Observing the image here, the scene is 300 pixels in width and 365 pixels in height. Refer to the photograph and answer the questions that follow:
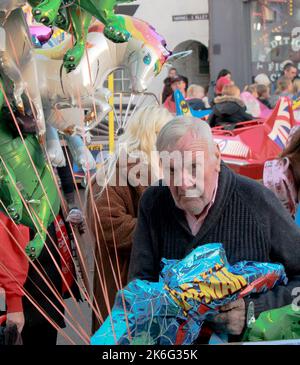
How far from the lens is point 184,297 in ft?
6.13

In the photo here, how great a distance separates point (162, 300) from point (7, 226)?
39.7 inches

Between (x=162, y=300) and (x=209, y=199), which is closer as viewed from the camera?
(x=162, y=300)

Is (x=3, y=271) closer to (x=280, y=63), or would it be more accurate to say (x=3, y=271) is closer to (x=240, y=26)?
(x=280, y=63)

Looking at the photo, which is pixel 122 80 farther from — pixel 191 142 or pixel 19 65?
pixel 191 142

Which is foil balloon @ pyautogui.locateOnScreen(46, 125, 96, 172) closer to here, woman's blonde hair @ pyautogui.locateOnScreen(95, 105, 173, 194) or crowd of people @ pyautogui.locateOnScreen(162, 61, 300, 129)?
woman's blonde hair @ pyautogui.locateOnScreen(95, 105, 173, 194)

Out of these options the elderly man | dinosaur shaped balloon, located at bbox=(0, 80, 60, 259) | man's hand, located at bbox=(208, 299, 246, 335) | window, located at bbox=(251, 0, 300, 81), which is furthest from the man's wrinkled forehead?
window, located at bbox=(251, 0, 300, 81)

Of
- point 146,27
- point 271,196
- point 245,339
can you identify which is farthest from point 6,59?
point 245,339

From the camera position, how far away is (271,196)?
2.13m

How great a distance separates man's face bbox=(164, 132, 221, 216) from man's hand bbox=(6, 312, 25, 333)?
1004 mm

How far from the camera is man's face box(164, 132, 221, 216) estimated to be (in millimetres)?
2037

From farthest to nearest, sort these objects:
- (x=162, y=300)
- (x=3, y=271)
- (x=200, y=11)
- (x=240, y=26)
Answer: (x=240, y=26) < (x=200, y=11) < (x=3, y=271) < (x=162, y=300)

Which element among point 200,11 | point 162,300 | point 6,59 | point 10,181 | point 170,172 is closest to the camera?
point 162,300

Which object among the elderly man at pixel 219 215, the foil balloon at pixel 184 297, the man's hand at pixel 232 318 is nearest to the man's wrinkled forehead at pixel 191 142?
the elderly man at pixel 219 215

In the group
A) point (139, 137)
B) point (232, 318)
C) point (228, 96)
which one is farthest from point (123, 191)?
point (228, 96)
